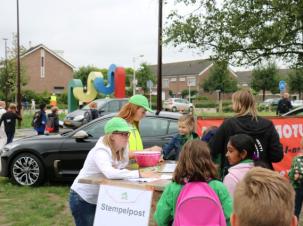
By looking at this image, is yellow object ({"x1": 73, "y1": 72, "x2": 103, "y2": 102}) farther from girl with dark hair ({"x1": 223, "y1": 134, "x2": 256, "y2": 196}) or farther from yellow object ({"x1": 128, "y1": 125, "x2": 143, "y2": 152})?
girl with dark hair ({"x1": 223, "y1": 134, "x2": 256, "y2": 196})

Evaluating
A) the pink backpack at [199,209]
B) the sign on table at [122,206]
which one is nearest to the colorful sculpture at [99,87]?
the sign on table at [122,206]

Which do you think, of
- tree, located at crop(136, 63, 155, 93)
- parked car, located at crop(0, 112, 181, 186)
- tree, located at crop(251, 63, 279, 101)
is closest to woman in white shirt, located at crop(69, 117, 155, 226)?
parked car, located at crop(0, 112, 181, 186)

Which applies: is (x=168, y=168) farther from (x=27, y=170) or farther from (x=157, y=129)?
(x=27, y=170)

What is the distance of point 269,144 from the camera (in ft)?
14.2

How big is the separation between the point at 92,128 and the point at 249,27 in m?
4.14

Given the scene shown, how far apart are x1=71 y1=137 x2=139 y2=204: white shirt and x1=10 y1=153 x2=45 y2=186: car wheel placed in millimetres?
5027

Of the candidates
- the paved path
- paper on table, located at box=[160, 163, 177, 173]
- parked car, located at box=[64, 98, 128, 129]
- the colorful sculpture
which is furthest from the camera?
the colorful sculpture

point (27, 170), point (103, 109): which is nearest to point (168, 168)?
point (27, 170)

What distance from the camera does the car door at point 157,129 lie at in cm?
858

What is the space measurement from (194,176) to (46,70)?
64525mm

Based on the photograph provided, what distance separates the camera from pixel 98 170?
387 cm

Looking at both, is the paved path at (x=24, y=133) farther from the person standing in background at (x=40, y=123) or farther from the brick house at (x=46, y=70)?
the brick house at (x=46, y=70)

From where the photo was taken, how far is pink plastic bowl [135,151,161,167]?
453 cm

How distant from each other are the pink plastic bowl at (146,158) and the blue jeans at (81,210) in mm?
826
